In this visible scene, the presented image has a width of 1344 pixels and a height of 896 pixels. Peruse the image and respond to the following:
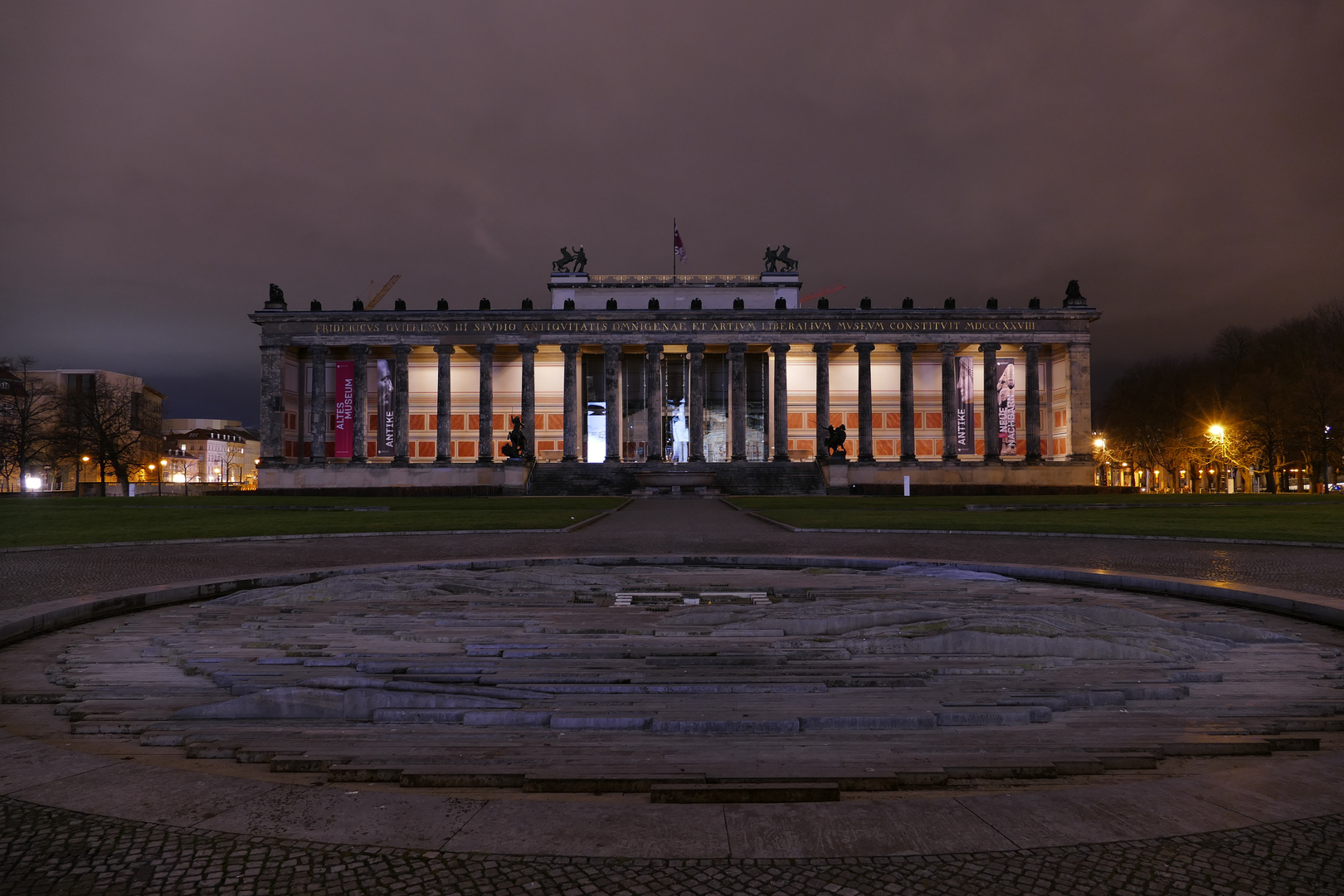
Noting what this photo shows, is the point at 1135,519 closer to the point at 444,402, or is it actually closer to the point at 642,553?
the point at 642,553

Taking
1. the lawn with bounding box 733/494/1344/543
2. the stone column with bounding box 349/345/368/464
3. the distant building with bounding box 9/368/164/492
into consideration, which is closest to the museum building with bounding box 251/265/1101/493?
the stone column with bounding box 349/345/368/464

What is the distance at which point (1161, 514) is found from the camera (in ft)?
99.8

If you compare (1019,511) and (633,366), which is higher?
(633,366)

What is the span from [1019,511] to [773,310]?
118 ft

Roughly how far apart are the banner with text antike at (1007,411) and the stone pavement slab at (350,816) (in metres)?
69.0

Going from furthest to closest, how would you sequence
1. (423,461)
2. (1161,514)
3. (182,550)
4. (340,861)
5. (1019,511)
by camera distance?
(423,461), (1019,511), (1161,514), (182,550), (340,861)

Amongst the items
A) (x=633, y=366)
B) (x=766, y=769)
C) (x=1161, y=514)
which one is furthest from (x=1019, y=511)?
(x=633, y=366)

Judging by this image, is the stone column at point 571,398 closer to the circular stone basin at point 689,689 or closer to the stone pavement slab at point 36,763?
the circular stone basin at point 689,689

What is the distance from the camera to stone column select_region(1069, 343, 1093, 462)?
68188 mm

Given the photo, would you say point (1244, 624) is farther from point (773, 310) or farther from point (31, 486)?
point (31, 486)

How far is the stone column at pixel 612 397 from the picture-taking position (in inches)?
2685

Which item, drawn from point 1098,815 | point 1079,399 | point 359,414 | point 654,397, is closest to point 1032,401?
point 1079,399

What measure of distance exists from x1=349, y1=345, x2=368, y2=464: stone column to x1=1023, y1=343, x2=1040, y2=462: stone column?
55744mm

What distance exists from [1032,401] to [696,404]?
28550 millimetres
